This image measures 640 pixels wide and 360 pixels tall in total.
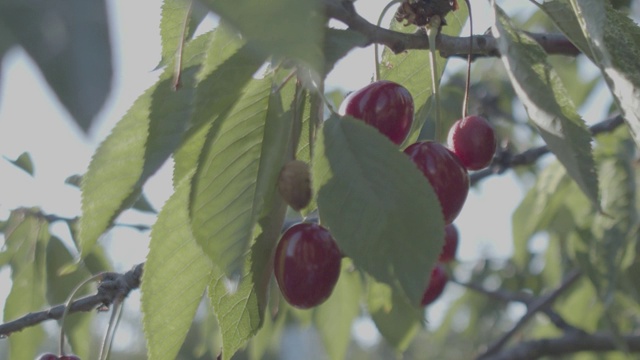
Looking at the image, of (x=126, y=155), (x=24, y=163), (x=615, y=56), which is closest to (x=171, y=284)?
(x=126, y=155)

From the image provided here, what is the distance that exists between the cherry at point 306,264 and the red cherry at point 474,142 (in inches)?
8.8

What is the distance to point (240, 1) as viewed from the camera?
0.54 meters

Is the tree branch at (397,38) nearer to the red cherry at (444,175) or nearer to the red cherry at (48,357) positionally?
the red cherry at (444,175)

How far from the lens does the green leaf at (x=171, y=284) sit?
1.03 meters

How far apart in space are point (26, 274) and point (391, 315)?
2.34 feet

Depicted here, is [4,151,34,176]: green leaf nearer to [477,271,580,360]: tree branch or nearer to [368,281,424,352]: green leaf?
[368,281,424,352]: green leaf

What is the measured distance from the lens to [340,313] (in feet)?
6.63

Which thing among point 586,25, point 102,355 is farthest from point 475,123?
point 102,355

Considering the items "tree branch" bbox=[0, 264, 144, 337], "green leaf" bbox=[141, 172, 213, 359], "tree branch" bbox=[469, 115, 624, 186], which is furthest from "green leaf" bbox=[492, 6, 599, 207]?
"tree branch" bbox=[469, 115, 624, 186]

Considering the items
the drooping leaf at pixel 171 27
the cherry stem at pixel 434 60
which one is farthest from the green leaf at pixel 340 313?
the drooping leaf at pixel 171 27

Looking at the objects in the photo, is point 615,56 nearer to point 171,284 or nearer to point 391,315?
point 171,284

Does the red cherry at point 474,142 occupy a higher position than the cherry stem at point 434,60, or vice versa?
the cherry stem at point 434,60

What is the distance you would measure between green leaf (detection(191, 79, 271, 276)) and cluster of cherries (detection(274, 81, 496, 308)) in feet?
0.32

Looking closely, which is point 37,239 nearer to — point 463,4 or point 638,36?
point 463,4
